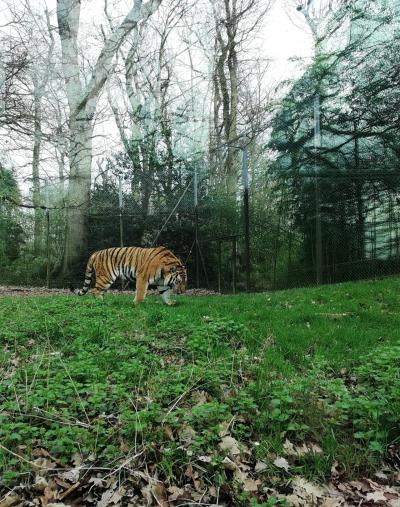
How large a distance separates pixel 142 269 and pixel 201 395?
252 inches

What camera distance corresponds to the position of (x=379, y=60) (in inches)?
410

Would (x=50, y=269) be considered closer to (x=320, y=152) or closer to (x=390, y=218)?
(x=320, y=152)

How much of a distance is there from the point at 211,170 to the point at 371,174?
4.51 metres

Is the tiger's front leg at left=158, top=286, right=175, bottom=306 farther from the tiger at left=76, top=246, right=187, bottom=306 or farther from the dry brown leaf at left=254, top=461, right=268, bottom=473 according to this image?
the dry brown leaf at left=254, top=461, right=268, bottom=473

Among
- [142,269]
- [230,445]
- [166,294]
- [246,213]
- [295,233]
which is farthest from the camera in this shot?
[246,213]

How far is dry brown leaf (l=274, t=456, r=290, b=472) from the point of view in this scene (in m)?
2.61

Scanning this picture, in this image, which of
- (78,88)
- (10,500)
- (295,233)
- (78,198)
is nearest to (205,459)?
(10,500)

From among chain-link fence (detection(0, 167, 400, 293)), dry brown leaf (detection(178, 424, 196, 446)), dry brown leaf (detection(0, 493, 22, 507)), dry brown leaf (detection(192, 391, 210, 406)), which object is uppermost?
chain-link fence (detection(0, 167, 400, 293))

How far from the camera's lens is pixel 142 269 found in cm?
959

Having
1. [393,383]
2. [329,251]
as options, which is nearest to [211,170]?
[329,251]

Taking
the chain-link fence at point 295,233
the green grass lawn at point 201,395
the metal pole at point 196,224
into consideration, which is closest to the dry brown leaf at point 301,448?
the green grass lawn at point 201,395

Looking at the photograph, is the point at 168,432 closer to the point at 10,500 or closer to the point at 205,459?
the point at 205,459

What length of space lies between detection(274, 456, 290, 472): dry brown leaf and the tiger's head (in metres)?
6.63

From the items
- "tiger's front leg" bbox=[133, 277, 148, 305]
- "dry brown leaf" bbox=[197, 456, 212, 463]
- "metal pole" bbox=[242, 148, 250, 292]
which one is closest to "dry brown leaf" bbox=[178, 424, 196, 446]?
"dry brown leaf" bbox=[197, 456, 212, 463]
